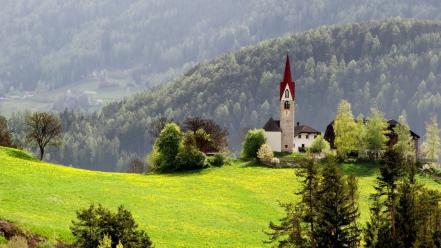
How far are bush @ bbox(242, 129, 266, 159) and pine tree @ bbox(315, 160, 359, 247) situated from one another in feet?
233

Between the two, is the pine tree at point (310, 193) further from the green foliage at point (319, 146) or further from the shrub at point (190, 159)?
the green foliage at point (319, 146)

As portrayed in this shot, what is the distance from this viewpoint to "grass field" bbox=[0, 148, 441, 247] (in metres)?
53.5

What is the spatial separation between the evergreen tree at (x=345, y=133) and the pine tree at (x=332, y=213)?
6705 centimetres

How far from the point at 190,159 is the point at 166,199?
30839 mm

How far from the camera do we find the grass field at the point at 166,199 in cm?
5353

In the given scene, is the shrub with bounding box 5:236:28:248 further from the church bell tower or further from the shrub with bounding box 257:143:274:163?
the church bell tower

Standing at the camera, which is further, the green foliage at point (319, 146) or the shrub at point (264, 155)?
the green foliage at point (319, 146)

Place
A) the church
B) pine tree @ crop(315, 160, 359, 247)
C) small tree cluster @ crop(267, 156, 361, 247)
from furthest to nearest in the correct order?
the church < pine tree @ crop(315, 160, 359, 247) < small tree cluster @ crop(267, 156, 361, 247)

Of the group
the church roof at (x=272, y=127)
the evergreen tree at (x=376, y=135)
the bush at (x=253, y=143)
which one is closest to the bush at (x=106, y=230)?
the bush at (x=253, y=143)

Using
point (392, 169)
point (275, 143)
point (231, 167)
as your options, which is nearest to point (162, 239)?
point (392, 169)

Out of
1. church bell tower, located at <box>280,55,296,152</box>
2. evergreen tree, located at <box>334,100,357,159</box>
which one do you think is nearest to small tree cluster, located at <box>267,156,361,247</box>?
evergreen tree, located at <box>334,100,357,159</box>

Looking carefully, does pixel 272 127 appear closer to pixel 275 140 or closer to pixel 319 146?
pixel 275 140

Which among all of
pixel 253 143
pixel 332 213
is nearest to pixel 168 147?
pixel 253 143

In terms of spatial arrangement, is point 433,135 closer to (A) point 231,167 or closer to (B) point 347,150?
(B) point 347,150
